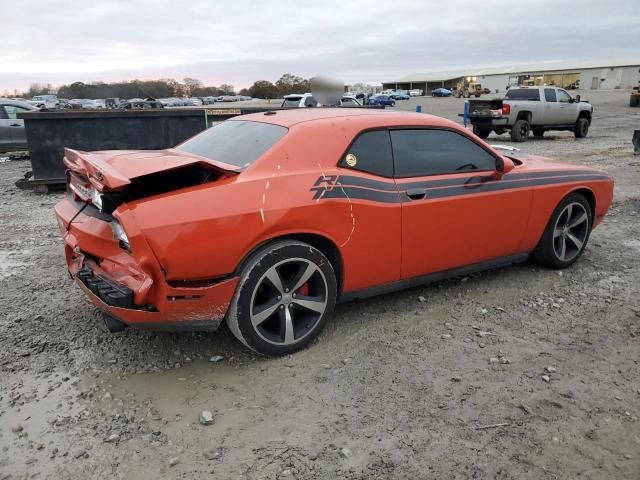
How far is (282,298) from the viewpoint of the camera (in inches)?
128

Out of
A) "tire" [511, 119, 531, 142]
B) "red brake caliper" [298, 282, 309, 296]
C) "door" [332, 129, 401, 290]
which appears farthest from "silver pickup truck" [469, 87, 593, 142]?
"red brake caliper" [298, 282, 309, 296]

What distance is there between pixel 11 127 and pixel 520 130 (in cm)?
1493

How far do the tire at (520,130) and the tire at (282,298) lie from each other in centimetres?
1499

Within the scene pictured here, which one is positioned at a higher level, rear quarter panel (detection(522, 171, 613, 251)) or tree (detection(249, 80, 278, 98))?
tree (detection(249, 80, 278, 98))

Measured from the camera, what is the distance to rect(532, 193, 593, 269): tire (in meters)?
4.70

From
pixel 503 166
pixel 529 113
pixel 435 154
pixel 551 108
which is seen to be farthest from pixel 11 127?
pixel 551 108

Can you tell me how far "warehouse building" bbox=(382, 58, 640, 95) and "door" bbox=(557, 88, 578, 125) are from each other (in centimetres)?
6352

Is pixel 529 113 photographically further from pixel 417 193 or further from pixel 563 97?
pixel 417 193

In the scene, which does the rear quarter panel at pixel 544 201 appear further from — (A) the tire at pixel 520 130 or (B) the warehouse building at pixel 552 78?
(B) the warehouse building at pixel 552 78

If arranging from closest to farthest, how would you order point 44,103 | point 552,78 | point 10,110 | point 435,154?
point 435,154
point 10,110
point 44,103
point 552,78

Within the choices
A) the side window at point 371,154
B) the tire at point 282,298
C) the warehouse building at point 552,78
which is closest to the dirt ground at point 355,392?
the tire at point 282,298

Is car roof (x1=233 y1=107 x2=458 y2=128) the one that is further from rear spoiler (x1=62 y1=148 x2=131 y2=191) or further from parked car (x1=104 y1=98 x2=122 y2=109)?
parked car (x1=104 y1=98 x2=122 y2=109)

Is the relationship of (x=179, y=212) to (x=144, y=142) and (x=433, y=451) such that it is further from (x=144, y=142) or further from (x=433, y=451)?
(x=144, y=142)

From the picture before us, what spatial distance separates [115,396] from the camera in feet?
9.62
